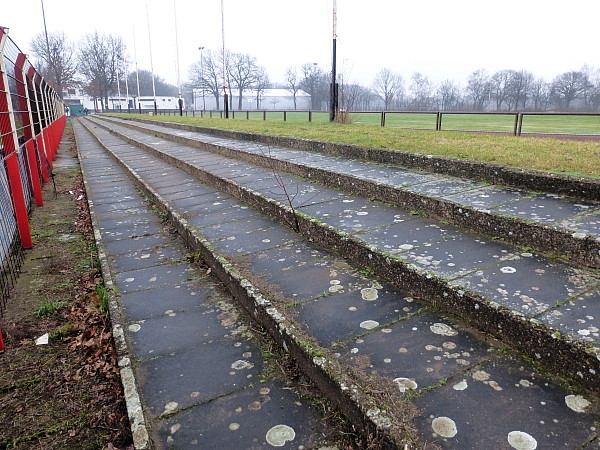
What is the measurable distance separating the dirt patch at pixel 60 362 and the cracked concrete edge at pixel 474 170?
165 inches

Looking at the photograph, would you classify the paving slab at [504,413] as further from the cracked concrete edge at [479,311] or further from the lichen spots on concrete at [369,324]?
the lichen spots on concrete at [369,324]

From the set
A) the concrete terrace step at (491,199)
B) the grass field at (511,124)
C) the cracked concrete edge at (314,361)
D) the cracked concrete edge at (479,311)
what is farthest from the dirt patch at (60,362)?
the grass field at (511,124)

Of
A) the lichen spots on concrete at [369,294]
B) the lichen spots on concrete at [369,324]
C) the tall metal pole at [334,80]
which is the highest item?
the tall metal pole at [334,80]

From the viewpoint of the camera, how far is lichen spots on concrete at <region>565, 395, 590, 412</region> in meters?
1.87

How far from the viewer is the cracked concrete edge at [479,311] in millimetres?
1992

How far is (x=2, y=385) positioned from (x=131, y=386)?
934 millimetres

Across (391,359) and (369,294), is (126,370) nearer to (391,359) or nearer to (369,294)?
(391,359)

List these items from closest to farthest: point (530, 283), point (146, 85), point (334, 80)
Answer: point (530, 283)
point (334, 80)
point (146, 85)

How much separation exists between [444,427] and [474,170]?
392 cm

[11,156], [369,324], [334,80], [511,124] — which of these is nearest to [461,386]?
[369,324]

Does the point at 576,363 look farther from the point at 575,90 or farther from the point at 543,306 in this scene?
the point at 575,90

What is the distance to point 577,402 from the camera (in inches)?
74.8

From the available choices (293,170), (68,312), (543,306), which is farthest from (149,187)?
(543,306)

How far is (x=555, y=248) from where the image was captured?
3066 millimetres
